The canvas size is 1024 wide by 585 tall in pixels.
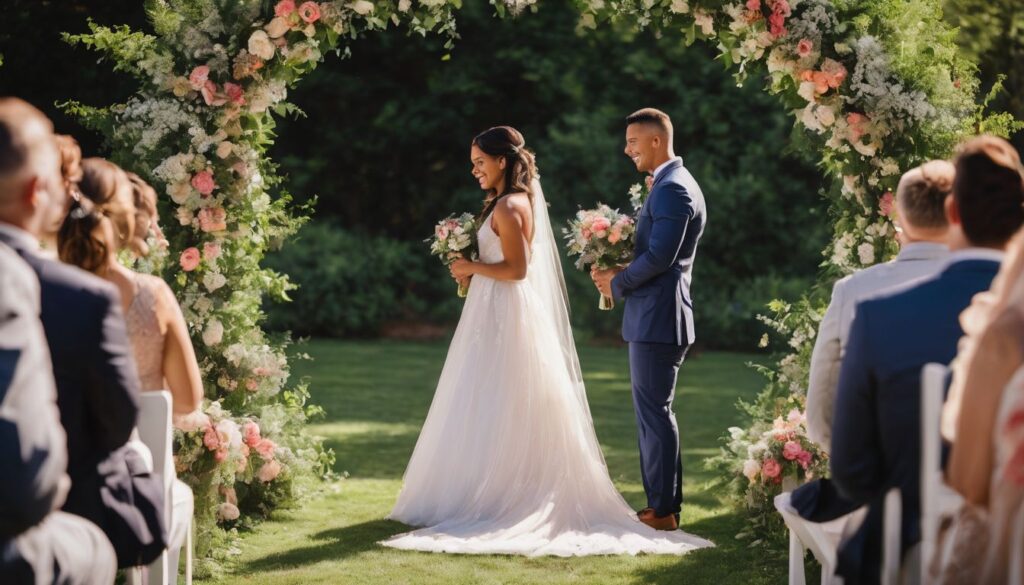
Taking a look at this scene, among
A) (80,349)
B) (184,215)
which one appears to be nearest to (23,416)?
(80,349)

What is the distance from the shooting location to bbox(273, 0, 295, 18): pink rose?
6277mm

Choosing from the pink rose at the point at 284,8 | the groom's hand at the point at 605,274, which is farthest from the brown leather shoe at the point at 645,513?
the pink rose at the point at 284,8

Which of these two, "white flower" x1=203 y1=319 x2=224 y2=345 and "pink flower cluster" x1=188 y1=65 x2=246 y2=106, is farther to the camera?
"white flower" x1=203 y1=319 x2=224 y2=345

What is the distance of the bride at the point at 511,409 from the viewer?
6840 millimetres

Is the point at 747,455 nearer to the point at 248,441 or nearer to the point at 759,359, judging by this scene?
the point at 248,441

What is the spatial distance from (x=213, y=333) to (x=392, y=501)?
74.2 inches

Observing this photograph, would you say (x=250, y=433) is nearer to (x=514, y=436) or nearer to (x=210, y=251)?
(x=210, y=251)

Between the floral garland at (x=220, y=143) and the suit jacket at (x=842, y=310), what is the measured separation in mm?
3003

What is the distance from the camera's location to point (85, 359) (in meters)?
3.59

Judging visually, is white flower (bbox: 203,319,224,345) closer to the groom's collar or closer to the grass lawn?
the grass lawn

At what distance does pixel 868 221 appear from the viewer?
6.32m

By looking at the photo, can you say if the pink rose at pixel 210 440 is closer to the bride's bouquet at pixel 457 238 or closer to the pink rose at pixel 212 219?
the pink rose at pixel 212 219

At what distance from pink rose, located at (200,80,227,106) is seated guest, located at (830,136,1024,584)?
3835 mm

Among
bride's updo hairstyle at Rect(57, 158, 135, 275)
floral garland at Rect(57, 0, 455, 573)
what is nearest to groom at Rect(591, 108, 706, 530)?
floral garland at Rect(57, 0, 455, 573)
